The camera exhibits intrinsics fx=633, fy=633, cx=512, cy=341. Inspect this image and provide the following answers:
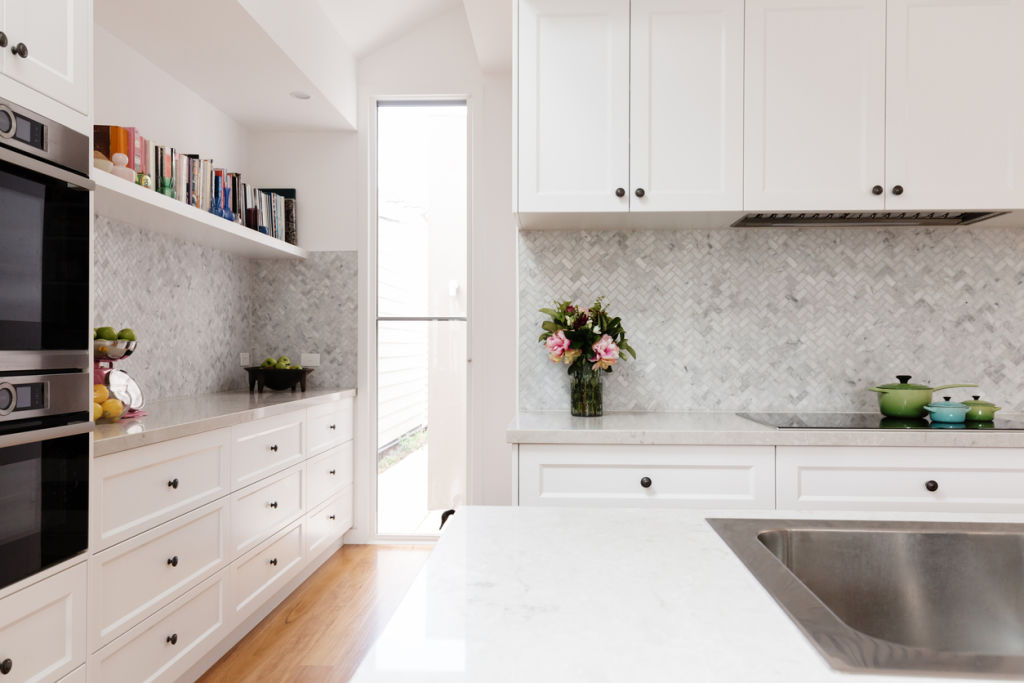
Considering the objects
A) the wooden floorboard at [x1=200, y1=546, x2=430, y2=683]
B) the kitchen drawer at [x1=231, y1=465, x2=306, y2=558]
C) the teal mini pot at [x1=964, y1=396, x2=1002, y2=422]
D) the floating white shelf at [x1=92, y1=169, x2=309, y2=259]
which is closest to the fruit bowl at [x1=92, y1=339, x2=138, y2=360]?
the floating white shelf at [x1=92, y1=169, x2=309, y2=259]

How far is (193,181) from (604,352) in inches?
73.8

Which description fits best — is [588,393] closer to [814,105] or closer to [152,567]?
[814,105]

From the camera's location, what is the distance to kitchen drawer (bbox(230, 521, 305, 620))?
7.79ft

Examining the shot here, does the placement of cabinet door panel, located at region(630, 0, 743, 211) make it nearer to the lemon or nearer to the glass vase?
the glass vase

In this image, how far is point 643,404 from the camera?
95.1 inches

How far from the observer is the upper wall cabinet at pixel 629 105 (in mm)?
2098

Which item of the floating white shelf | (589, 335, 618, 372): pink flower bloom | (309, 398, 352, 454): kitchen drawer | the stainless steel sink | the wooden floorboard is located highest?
the floating white shelf

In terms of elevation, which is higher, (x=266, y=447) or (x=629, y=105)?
(x=629, y=105)

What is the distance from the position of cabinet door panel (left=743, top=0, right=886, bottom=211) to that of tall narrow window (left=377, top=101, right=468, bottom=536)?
6.39 ft

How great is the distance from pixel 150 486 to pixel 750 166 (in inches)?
82.5

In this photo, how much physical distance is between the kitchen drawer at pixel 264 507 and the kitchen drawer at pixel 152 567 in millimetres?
89

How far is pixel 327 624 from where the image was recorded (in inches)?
104

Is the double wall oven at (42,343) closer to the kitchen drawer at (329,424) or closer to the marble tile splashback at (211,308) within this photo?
the marble tile splashback at (211,308)

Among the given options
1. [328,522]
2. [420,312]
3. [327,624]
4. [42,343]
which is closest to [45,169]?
[42,343]
